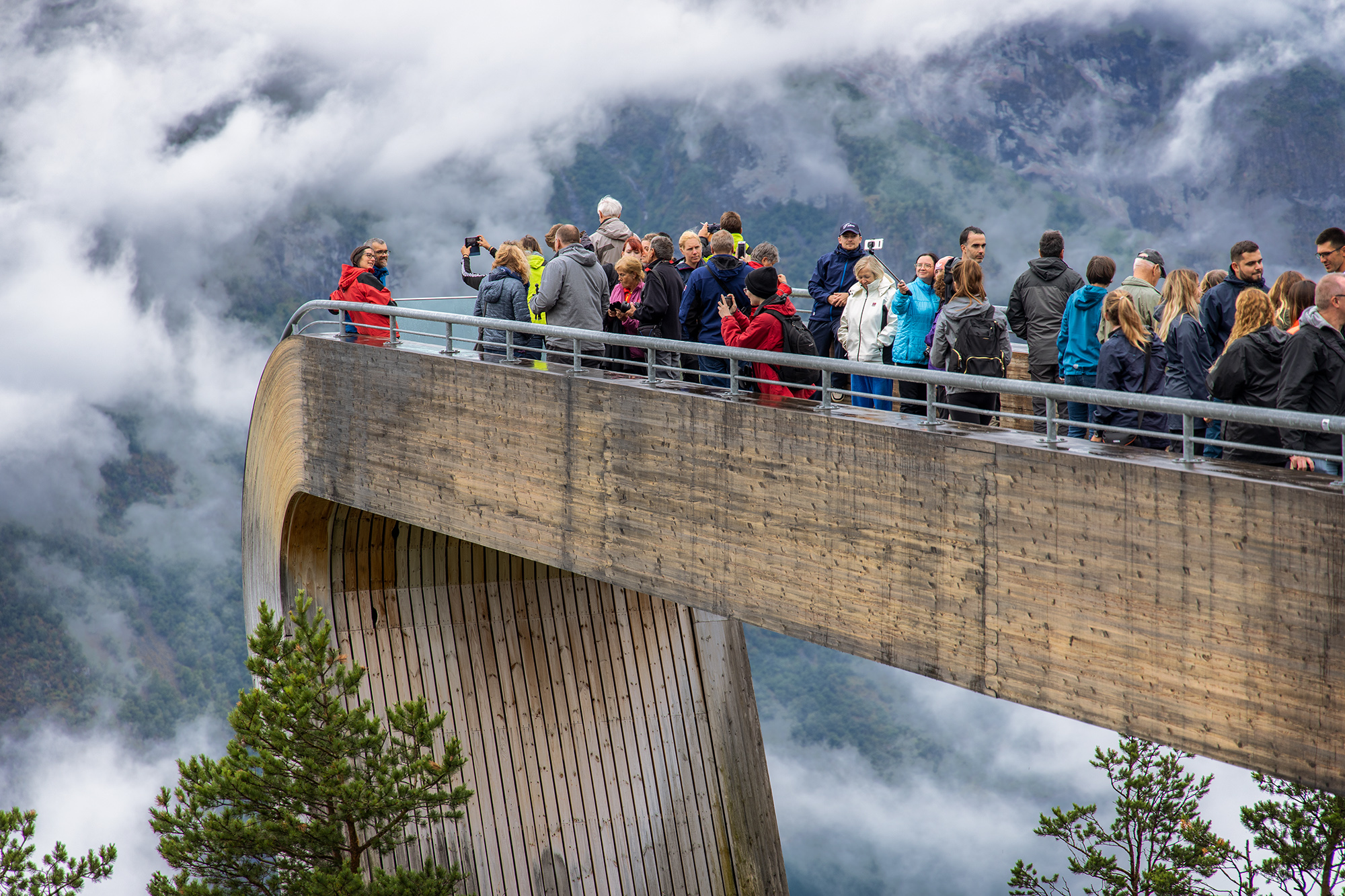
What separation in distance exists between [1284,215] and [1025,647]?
73.5 metres

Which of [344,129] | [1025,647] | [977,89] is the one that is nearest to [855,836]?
[977,89]

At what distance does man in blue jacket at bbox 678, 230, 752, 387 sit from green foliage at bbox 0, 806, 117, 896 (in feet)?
21.8

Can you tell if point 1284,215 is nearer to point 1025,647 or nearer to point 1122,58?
point 1122,58

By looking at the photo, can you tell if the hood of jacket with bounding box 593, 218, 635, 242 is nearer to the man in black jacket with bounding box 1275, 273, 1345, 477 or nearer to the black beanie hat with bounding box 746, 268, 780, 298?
the black beanie hat with bounding box 746, 268, 780, 298

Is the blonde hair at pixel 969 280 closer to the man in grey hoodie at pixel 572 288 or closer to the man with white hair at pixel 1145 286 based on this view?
the man with white hair at pixel 1145 286

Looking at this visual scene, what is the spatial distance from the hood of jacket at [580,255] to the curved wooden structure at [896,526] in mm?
800

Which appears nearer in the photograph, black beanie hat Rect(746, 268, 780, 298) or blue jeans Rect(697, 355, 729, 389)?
black beanie hat Rect(746, 268, 780, 298)

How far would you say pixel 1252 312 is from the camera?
17.1 feet

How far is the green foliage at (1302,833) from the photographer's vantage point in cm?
1022

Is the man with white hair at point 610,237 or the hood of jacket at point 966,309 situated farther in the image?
the man with white hair at point 610,237

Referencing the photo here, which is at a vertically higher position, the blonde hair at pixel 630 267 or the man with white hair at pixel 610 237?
the man with white hair at pixel 610 237

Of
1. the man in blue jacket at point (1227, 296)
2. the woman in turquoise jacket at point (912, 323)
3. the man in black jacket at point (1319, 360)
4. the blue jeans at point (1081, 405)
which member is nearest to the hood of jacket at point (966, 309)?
the blue jeans at point (1081, 405)

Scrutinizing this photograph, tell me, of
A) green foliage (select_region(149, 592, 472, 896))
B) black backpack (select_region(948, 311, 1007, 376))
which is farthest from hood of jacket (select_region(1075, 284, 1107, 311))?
green foliage (select_region(149, 592, 472, 896))

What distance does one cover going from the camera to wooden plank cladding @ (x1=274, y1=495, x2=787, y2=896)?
37.1 feet
